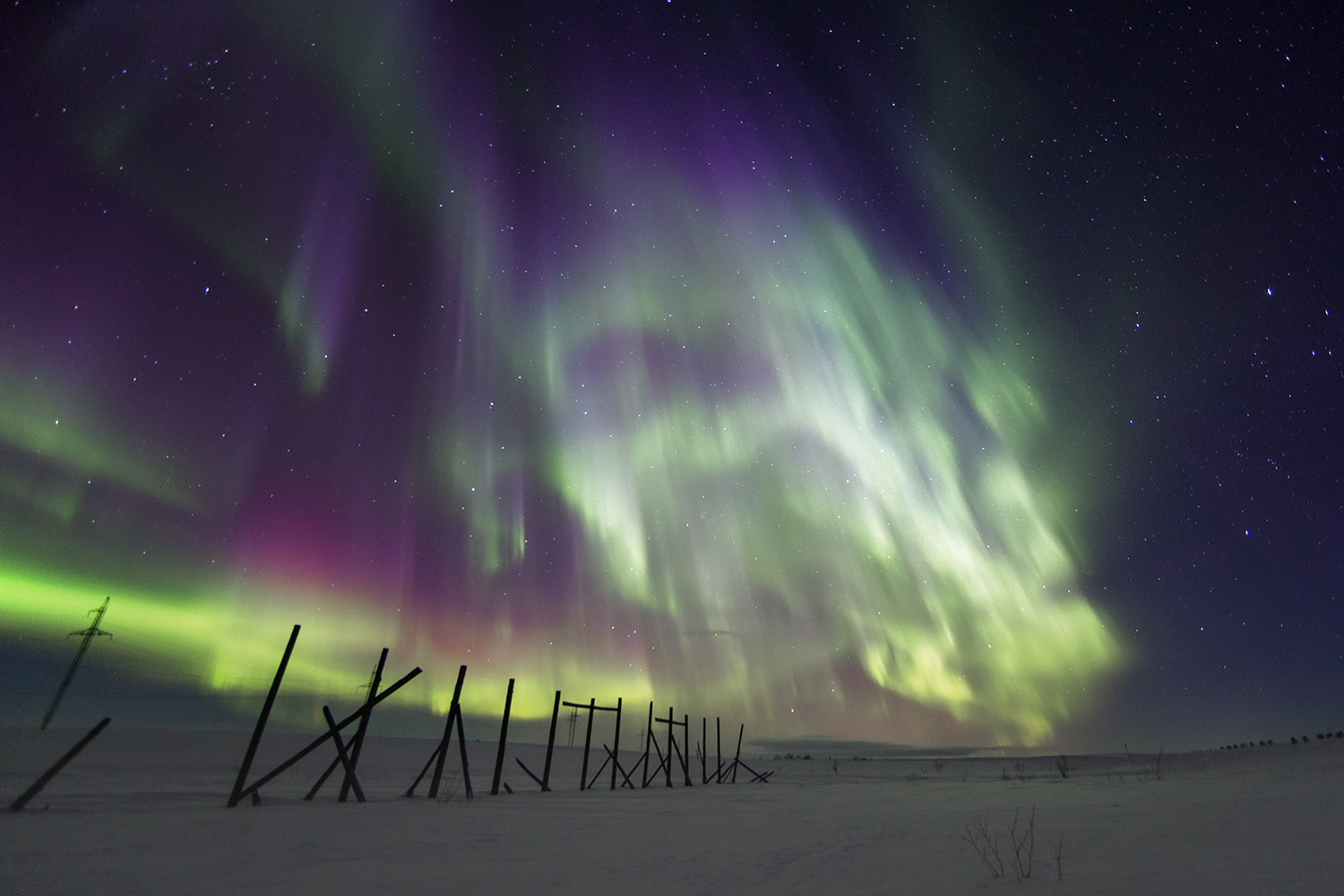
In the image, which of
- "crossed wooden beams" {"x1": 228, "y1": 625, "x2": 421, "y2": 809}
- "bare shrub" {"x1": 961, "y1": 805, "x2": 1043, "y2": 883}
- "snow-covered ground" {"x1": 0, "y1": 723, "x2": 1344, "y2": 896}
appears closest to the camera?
"snow-covered ground" {"x1": 0, "y1": 723, "x2": 1344, "y2": 896}

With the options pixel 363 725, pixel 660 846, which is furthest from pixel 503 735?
pixel 660 846

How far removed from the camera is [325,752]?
221ft

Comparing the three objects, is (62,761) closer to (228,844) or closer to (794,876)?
(228,844)

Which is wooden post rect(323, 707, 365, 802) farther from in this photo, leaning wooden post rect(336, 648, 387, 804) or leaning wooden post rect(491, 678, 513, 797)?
leaning wooden post rect(491, 678, 513, 797)

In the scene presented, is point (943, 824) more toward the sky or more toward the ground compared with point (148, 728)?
more toward the ground

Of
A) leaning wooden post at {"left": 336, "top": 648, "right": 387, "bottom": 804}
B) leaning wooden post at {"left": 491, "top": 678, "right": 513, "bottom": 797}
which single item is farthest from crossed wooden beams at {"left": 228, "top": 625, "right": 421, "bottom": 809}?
leaning wooden post at {"left": 491, "top": 678, "right": 513, "bottom": 797}

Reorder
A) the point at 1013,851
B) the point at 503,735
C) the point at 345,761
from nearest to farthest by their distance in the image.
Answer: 1. the point at 1013,851
2. the point at 345,761
3. the point at 503,735

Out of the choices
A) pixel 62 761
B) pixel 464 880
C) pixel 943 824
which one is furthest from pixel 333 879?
pixel 943 824

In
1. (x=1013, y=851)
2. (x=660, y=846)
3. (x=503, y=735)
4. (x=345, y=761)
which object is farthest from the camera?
(x=503, y=735)

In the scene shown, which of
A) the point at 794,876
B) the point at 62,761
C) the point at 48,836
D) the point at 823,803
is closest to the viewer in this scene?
the point at 794,876

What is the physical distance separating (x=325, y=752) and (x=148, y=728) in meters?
22.1

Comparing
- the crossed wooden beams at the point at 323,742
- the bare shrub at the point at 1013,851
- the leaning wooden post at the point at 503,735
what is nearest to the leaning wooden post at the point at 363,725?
the crossed wooden beams at the point at 323,742

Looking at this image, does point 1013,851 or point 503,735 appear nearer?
point 1013,851

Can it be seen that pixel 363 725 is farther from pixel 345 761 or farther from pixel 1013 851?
pixel 1013 851
